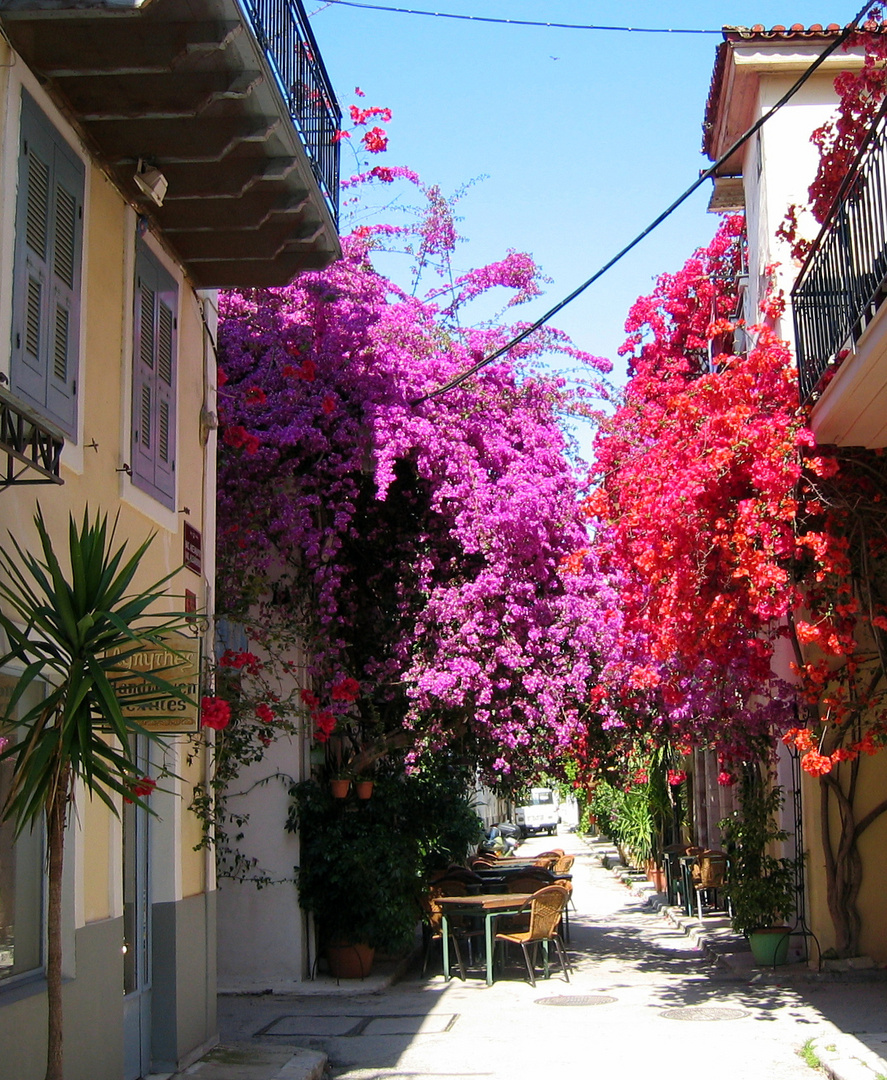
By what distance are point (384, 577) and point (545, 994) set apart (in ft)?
17.3

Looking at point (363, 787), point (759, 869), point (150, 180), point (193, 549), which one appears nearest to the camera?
point (150, 180)

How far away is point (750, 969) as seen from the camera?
13477mm

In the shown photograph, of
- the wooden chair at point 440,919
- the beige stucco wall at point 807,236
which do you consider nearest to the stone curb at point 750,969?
the beige stucco wall at point 807,236

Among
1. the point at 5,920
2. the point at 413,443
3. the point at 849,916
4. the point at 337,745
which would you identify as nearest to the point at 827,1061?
the point at 849,916

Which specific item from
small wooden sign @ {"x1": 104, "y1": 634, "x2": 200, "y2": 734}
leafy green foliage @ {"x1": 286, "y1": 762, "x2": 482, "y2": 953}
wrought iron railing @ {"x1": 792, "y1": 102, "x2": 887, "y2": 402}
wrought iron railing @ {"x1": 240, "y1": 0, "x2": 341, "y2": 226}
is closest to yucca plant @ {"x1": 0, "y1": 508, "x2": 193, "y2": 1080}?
small wooden sign @ {"x1": 104, "y1": 634, "x2": 200, "y2": 734}

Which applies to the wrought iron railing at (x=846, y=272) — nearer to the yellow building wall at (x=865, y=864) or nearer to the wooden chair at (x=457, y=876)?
the yellow building wall at (x=865, y=864)

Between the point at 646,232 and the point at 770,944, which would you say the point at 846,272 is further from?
the point at 770,944

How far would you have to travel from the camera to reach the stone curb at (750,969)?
335 inches

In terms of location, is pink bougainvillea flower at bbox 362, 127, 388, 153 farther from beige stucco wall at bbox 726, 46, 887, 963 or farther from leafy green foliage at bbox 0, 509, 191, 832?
leafy green foliage at bbox 0, 509, 191, 832

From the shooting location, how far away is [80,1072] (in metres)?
7.04

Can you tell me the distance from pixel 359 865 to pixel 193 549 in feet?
17.7

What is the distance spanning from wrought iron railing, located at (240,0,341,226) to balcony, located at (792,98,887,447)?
13.6ft

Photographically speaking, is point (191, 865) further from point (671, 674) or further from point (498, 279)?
point (498, 279)

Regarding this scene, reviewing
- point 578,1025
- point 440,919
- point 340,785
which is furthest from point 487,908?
point 578,1025
